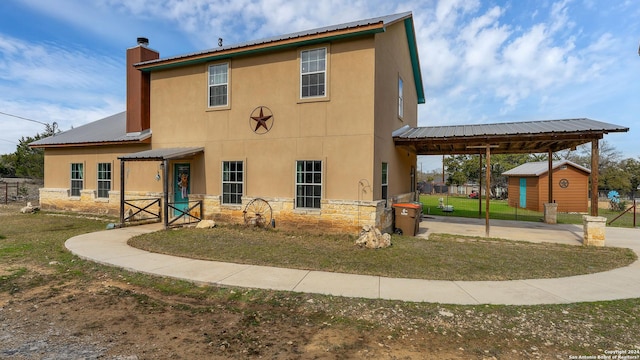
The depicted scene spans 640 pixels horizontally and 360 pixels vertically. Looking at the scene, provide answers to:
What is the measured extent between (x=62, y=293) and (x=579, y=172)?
89.9 ft

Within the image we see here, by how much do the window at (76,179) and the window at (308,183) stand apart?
1229cm

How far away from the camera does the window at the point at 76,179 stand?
15430 mm

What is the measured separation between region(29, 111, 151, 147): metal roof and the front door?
2233 millimetres

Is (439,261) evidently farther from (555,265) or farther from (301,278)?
(301,278)

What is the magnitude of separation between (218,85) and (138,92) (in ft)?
16.1

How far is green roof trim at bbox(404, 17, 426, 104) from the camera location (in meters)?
13.3

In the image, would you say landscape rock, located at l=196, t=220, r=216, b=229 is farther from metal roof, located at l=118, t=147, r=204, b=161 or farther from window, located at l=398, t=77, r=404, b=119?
window, located at l=398, t=77, r=404, b=119

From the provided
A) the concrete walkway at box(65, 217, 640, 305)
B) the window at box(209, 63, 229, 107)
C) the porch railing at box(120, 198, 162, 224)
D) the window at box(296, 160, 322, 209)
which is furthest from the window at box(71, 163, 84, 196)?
the window at box(296, 160, 322, 209)

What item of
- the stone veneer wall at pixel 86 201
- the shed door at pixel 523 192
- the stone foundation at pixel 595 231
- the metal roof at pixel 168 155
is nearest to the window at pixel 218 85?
the metal roof at pixel 168 155

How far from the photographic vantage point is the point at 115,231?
1070 centimetres

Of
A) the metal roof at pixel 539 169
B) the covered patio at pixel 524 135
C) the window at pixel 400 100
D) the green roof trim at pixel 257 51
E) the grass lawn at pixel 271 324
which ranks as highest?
the green roof trim at pixel 257 51

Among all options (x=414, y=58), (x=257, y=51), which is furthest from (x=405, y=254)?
(x=414, y=58)

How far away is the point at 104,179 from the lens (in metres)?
14.8

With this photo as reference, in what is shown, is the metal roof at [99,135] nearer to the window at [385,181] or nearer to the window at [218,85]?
the window at [218,85]
